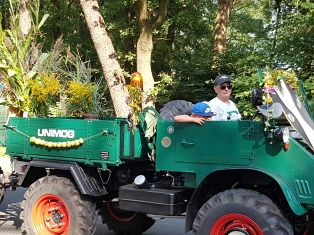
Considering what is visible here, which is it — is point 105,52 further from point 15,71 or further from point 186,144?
point 186,144

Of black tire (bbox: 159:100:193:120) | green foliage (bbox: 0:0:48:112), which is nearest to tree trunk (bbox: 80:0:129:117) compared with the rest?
green foliage (bbox: 0:0:48:112)

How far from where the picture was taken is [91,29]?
1321 centimetres

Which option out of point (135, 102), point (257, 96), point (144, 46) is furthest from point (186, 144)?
point (144, 46)

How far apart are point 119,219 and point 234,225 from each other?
2.55 m

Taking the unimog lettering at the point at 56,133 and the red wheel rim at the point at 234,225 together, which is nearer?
the red wheel rim at the point at 234,225

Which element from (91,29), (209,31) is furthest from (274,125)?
(209,31)

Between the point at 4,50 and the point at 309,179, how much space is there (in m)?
4.85

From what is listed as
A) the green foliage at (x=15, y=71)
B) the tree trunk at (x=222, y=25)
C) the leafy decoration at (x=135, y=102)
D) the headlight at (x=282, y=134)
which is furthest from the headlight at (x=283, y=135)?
the tree trunk at (x=222, y=25)

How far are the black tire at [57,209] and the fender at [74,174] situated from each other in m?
0.14

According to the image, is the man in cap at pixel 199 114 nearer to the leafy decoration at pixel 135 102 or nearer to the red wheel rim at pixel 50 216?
the leafy decoration at pixel 135 102

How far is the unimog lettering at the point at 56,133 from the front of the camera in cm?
616

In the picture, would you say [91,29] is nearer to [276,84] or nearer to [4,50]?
[4,50]

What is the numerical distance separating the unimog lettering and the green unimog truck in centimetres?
1

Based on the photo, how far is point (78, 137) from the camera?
609 cm
